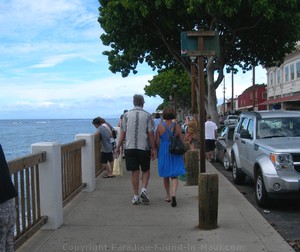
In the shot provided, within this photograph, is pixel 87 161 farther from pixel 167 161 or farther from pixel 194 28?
pixel 194 28

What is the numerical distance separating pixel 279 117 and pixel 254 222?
3235mm

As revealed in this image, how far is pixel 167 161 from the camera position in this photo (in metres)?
7.39

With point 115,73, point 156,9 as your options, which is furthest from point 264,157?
point 115,73

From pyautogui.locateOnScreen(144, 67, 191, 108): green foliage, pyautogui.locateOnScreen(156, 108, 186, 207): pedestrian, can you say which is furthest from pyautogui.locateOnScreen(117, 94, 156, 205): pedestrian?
pyautogui.locateOnScreen(144, 67, 191, 108): green foliage

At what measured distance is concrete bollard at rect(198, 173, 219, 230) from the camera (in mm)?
5781

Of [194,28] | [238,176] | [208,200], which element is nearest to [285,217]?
[208,200]

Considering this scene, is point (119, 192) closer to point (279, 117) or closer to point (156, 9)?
point (279, 117)

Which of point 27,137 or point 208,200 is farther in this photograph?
point 27,137

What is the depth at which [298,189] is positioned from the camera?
23.0 feet

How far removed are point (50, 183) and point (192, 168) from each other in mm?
4307

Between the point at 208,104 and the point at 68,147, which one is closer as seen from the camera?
the point at 68,147

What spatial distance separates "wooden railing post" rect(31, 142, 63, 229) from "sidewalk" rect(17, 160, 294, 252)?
0.21 meters

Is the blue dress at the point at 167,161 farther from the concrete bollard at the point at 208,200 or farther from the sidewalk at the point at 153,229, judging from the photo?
the concrete bollard at the point at 208,200

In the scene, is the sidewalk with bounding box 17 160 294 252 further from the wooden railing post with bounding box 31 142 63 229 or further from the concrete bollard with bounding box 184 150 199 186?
the concrete bollard with bounding box 184 150 199 186
